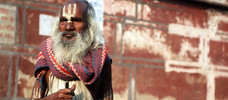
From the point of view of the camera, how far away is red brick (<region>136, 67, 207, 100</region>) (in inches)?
223

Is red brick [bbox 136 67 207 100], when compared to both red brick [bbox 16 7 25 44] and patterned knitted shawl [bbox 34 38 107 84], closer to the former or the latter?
red brick [bbox 16 7 25 44]

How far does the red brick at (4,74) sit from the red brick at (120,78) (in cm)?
162

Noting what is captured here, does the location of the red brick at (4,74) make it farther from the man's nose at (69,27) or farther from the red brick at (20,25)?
the man's nose at (69,27)

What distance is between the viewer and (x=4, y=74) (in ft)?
14.5

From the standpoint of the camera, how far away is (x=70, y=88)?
237cm

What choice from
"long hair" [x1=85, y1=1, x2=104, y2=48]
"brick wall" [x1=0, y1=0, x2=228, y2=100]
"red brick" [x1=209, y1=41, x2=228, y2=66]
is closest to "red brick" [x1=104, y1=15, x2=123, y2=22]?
"brick wall" [x1=0, y1=0, x2=228, y2=100]

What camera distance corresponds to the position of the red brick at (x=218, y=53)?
21.4 feet

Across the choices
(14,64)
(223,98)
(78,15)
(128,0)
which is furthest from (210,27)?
(78,15)

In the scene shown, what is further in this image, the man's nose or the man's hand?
the man's nose

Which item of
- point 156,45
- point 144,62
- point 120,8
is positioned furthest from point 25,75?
point 156,45

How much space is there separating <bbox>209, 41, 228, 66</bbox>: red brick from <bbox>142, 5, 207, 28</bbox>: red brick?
0.46 m

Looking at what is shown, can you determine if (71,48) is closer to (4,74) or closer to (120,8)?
(4,74)

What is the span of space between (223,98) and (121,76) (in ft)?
7.69

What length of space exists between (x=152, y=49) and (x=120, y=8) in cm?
89
